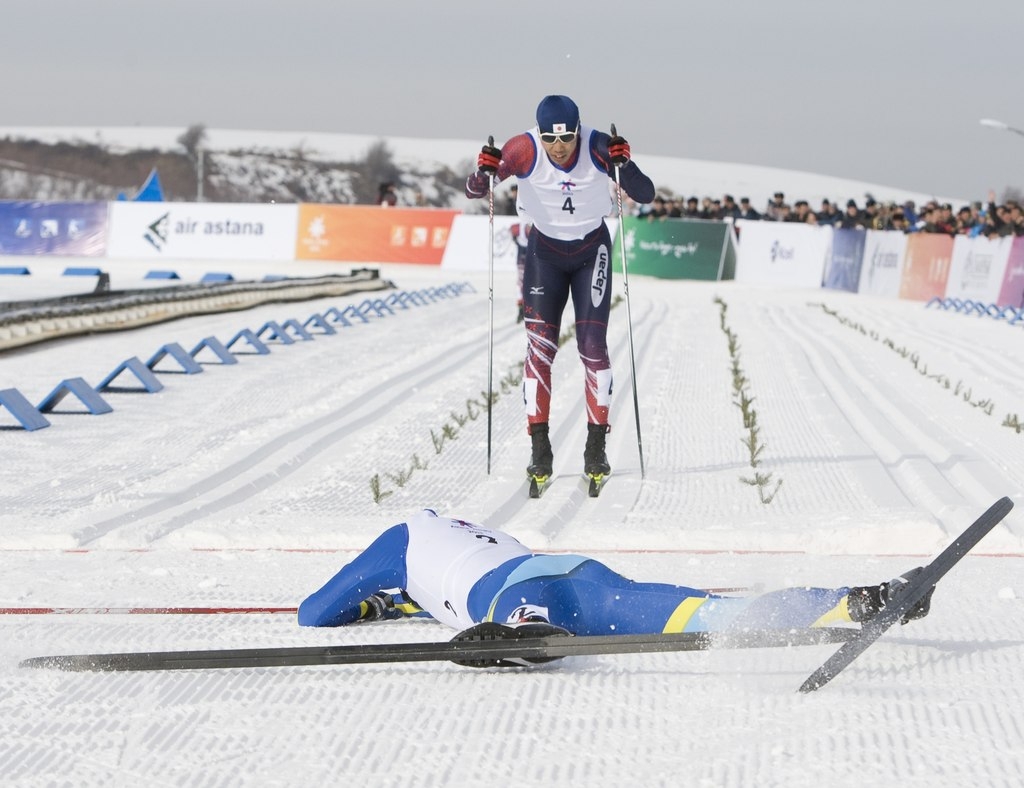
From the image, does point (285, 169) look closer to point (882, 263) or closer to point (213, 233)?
point (213, 233)

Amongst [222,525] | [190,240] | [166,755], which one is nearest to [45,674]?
[166,755]

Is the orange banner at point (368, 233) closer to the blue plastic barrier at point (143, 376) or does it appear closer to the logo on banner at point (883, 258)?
the logo on banner at point (883, 258)

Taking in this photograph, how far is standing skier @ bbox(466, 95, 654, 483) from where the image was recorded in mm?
6891

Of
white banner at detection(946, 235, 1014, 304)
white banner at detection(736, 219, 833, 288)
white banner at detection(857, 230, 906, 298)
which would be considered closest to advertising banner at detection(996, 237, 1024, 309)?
white banner at detection(946, 235, 1014, 304)

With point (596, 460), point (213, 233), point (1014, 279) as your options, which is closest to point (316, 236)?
point (213, 233)

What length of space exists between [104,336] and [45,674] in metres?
12.8

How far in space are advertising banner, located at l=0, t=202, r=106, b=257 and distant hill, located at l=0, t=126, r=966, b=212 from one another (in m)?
41.3

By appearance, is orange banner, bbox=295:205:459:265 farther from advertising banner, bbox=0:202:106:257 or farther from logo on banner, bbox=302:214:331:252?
advertising banner, bbox=0:202:106:257

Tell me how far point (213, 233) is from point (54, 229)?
4665 mm

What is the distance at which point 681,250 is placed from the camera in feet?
108

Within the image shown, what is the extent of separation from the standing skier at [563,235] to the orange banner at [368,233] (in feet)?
93.1

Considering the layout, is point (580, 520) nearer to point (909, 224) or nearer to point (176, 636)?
point (176, 636)

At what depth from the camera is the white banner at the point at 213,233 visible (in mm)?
36000

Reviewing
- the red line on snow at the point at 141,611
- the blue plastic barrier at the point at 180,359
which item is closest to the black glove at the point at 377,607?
the red line on snow at the point at 141,611
